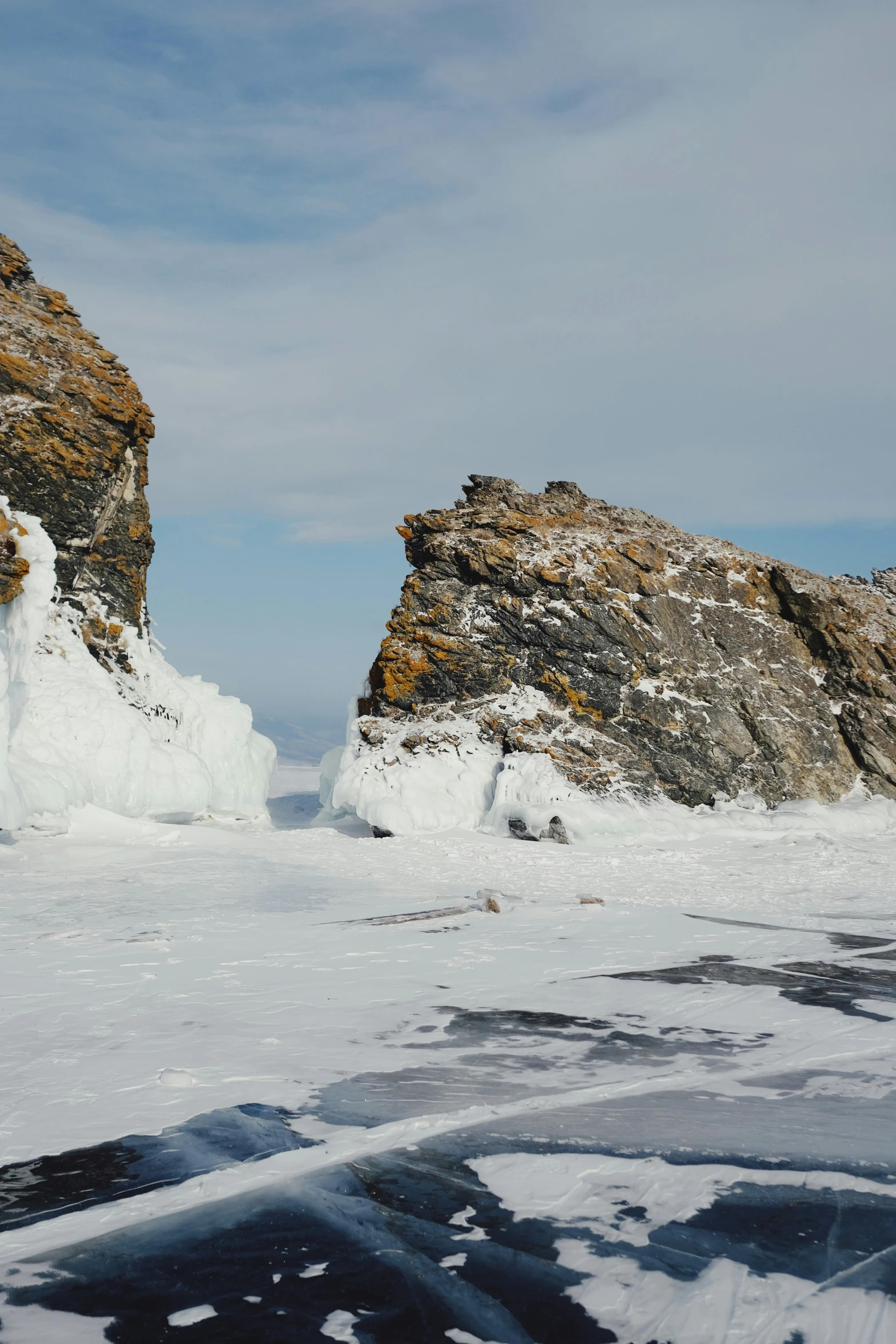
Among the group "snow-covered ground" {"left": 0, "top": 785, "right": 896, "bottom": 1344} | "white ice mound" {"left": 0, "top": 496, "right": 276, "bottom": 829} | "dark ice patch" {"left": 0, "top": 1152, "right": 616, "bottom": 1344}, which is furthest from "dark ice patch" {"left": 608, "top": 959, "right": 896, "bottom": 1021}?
"white ice mound" {"left": 0, "top": 496, "right": 276, "bottom": 829}

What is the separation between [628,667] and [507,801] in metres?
4.43

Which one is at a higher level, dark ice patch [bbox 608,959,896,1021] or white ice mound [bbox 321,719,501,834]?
white ice mound [bbox 321,719,501,834]

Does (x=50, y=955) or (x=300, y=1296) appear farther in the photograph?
(x=50, y=955)

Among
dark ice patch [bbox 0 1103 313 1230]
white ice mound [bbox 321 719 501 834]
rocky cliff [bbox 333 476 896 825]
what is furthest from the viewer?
rocky cliff [bbox 333 476 896 825]

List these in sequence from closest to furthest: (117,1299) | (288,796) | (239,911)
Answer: (117,1299), (239,911), (288,796)

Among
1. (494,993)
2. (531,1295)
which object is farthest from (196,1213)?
(494,993)

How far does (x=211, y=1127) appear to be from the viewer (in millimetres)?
3904

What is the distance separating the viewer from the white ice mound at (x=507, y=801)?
677 inches

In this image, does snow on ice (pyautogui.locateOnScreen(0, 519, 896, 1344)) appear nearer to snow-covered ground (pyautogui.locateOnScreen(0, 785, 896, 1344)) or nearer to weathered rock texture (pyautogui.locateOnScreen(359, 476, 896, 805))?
snow-covered ground (pyautogui.locateOnScreen(0, 785, 896, 1344))

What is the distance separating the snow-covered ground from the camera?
2.70 meters

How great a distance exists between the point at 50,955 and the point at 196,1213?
4.76 meters

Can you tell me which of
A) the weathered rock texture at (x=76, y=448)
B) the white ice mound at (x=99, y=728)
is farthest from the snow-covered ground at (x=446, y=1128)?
the weathered rock texture at (x=76, y=448)

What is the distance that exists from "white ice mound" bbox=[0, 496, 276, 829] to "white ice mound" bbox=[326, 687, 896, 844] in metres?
2.54

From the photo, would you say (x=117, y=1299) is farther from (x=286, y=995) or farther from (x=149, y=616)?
(x=149, y=616)
